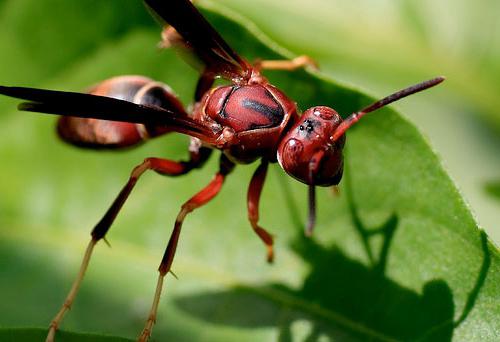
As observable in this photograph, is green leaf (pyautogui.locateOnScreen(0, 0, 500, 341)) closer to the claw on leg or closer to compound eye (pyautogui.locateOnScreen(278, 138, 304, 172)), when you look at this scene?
the claw on leg

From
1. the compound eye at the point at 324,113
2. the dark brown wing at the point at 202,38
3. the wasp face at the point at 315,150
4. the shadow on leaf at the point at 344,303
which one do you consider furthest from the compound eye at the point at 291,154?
the dark brown wing at the point at 202,38

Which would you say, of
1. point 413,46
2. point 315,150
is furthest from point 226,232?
point 413,46

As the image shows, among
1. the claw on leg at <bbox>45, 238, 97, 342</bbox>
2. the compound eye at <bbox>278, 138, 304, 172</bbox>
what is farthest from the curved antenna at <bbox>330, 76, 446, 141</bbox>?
the claw on leg at <bbox>45, 238, 97, 342</bbox>

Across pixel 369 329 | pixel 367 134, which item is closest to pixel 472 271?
pixel 369 329

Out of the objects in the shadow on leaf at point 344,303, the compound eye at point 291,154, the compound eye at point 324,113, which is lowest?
the shadow on leaf at point 344,303

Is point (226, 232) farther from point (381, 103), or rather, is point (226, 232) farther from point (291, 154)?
point (381, 103)

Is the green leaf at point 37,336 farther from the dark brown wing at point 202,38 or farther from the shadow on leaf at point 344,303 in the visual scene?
the dark brown wing at point 202,38

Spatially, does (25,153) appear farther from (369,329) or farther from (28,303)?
A: (369,329)
